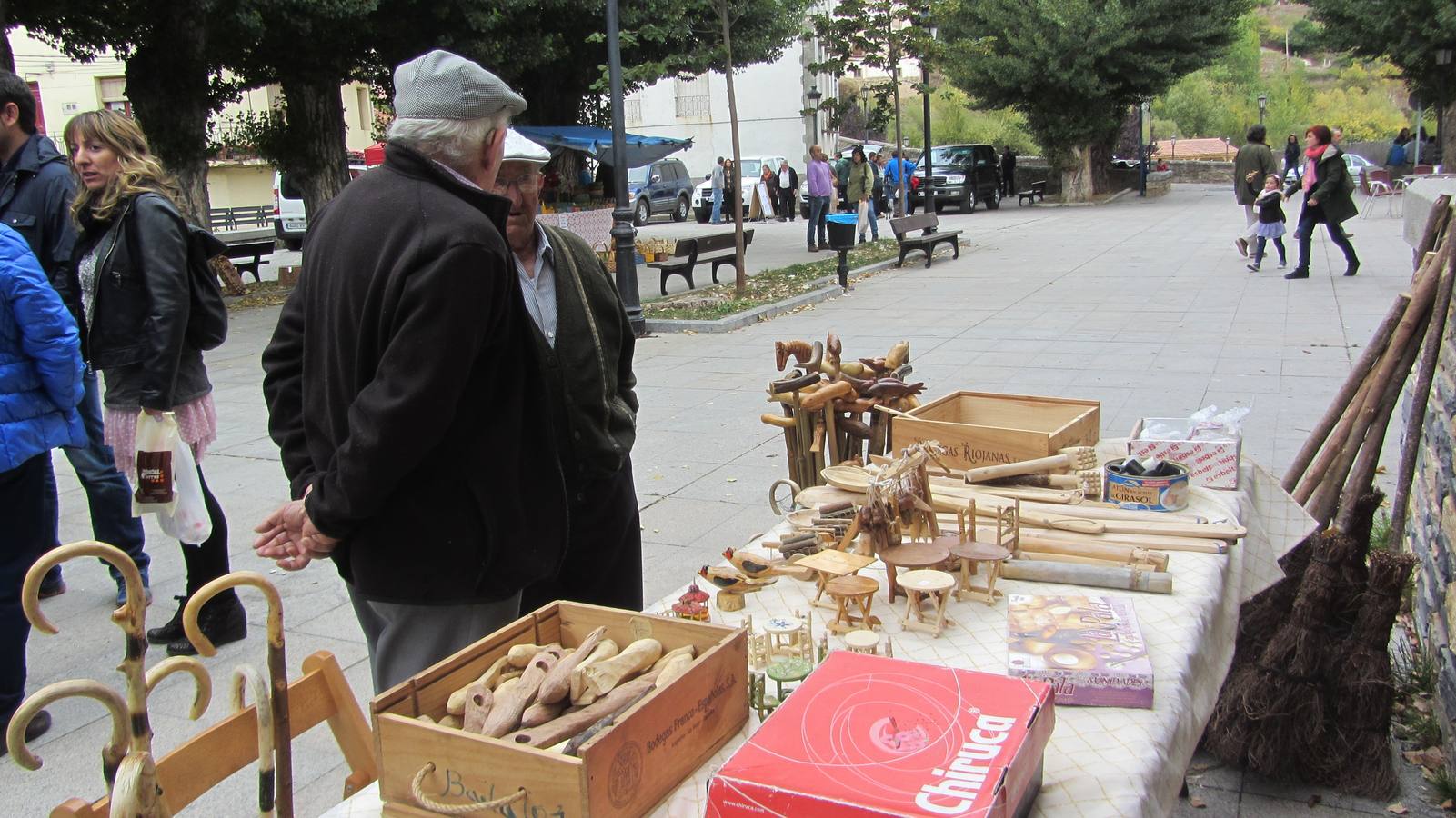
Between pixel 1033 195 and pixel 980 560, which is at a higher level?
pixel 1033 195

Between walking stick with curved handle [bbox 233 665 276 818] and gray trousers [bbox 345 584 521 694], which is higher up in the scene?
walking stick with curved handle [bbox 233 665 276 818]

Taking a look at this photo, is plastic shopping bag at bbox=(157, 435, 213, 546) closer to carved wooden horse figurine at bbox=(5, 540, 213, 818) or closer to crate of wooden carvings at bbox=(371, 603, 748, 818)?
crate of wooden carvings at bbox=(371, 603, 748, 818)

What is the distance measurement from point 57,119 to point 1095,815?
45.1m

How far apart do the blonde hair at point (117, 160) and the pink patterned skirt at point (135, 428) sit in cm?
70

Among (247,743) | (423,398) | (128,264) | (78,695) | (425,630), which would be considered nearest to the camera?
(78,695)

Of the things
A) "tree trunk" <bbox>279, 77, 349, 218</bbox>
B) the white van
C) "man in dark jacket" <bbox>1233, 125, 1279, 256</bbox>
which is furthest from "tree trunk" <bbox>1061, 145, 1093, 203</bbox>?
"tree trunk" <bbox>279, 77, 349, 218</bbox>

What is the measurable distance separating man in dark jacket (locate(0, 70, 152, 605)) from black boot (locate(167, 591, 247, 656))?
0.88 feet

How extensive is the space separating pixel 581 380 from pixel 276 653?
105 centimetres

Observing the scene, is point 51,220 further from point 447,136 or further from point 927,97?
point 927,97

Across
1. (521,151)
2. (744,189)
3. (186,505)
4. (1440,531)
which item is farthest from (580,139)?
(521,151)

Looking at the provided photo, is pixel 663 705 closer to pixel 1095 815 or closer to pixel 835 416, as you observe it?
pixel 1095 815

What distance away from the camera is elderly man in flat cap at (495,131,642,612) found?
8.07ft

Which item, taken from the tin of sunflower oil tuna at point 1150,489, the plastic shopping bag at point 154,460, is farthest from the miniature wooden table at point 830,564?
the plastic shopping bag at point 154,460

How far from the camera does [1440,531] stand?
141 inches
